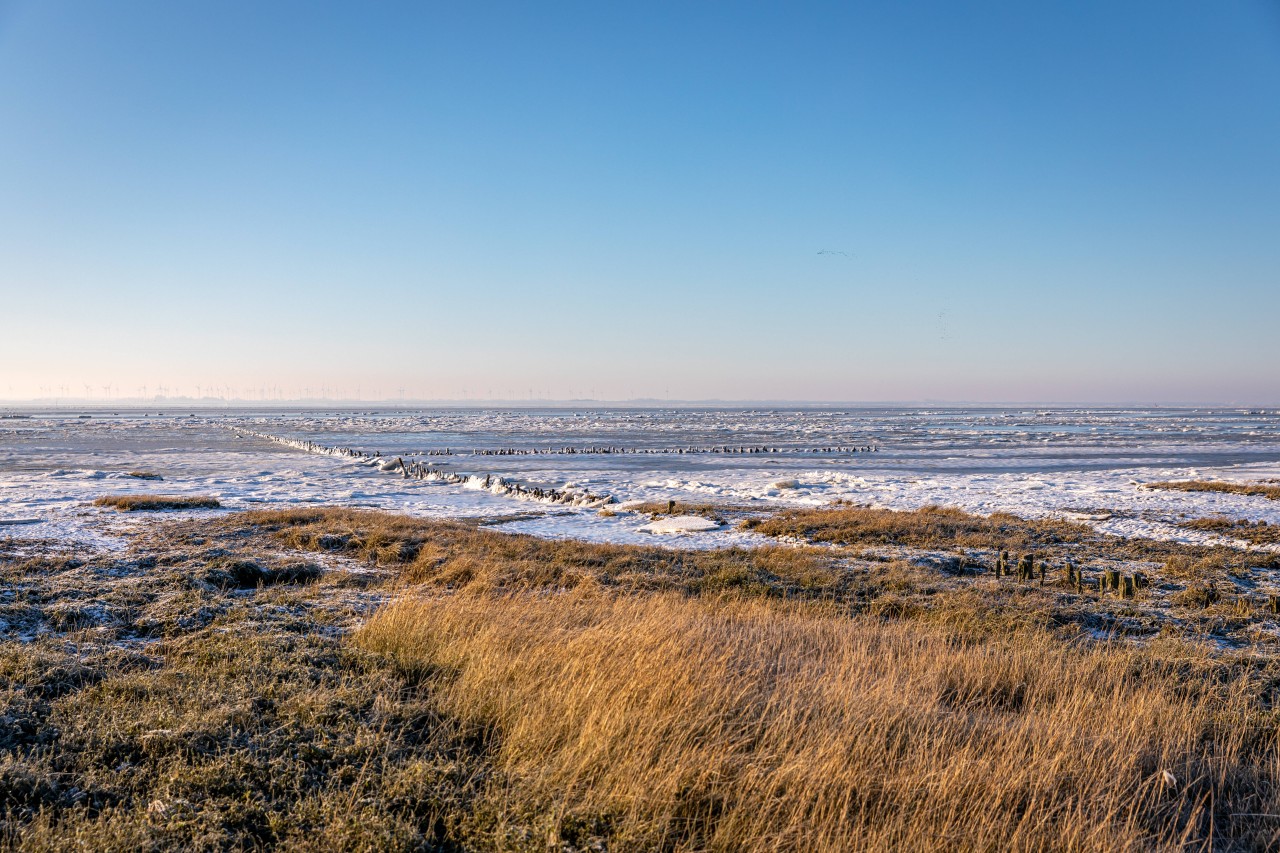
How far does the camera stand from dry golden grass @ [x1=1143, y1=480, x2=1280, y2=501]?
84.4ft

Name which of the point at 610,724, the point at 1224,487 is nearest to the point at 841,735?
the point at 610,724

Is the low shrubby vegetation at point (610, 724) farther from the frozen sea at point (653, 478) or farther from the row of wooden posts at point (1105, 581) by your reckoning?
the frozen sea at point (653, 478)

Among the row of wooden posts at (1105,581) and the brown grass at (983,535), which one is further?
the brown grass at (983,535)

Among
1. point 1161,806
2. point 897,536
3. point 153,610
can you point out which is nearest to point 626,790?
point 1161,806

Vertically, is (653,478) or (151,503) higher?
(151,503)

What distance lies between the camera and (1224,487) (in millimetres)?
27516

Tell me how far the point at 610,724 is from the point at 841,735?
1528 mm

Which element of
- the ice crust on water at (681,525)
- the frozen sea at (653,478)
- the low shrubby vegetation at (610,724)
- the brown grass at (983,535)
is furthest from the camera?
the frozen sea at (653,478)

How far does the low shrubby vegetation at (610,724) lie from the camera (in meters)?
4.11

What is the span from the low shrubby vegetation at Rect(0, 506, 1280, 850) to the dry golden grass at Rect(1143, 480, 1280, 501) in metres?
19.5

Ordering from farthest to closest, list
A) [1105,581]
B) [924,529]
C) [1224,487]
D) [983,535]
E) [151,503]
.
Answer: [1224,487] < [151,503] < [924,529] < [983,535] < [1105,581]

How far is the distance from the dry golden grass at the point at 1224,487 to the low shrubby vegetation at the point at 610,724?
64.1ft

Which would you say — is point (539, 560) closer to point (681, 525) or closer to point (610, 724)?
point (681, 525)

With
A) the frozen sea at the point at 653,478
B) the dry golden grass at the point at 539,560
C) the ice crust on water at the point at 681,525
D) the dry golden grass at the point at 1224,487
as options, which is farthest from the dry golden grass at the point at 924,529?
the dry golden grass at the point at 1224,487
